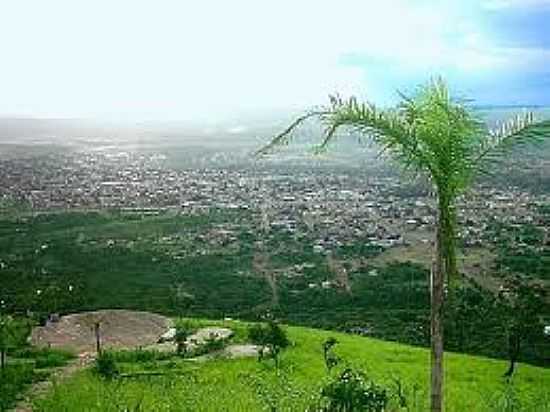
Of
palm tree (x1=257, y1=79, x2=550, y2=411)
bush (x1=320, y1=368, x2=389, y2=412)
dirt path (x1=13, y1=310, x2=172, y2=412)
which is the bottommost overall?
dirt path (x1=13, y1=310, x2=172, y2=412)

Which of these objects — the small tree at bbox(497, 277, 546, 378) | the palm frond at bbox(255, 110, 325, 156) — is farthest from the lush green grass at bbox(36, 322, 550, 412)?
the small tree at bbox(497, 277, 546, 378)

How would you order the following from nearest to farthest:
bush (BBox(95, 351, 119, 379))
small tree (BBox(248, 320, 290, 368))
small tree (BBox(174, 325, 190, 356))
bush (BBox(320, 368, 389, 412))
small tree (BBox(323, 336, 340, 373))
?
bush (BBox(320, 368, 389, 412)) → bush (BBox(95, 351, 119, 379)) → small tree (BBox(323, 336, 340, 373)) → small tree (BBox(174, 325, 190, 356)) → small tree (BBox(248, 320, 290, 368))

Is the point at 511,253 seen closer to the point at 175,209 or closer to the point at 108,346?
the point at 175,209

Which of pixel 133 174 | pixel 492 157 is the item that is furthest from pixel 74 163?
pixel 492 157

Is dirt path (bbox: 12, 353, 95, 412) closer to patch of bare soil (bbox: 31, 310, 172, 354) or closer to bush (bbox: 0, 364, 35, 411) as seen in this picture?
bush (bbox: 0, 364, 35, 411)

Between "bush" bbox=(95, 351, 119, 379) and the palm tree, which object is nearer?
the palm tree

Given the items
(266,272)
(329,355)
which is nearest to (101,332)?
(329,355)
